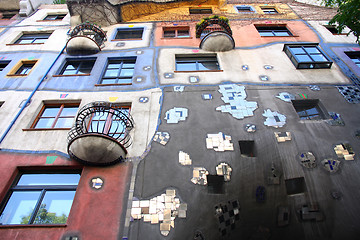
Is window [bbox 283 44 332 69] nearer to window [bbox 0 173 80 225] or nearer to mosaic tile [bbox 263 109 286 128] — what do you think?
mosaic tile [bbox 263 109 286 128]

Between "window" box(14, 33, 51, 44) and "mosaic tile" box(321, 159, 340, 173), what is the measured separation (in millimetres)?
12307

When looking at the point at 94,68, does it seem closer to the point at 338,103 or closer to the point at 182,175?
the point at 182,175

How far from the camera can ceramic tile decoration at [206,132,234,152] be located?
639cm

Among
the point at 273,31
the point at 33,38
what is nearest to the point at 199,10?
the point at 273,31

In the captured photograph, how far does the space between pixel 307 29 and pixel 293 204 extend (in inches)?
365

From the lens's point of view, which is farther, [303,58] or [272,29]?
[272,29]

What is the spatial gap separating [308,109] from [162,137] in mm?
4467

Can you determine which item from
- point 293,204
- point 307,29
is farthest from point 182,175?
point 307,29

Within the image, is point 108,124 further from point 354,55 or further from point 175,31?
point 354,55

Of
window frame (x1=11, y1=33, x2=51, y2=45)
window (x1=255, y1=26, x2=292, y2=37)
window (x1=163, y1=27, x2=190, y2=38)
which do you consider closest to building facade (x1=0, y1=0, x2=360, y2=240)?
window (x1=255, y1=26, x2=292, y2=37)

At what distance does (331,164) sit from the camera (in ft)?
19.5

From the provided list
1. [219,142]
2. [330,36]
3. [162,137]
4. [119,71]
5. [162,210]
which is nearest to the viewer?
[162,210]

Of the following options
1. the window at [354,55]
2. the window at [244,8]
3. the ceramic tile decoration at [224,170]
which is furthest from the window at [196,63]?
the window at [244,8]

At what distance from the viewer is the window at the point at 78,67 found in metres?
9.60
